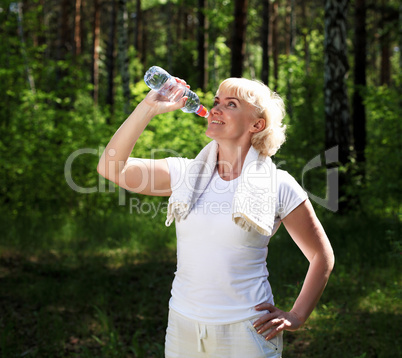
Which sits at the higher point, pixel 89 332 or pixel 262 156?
pixel 262 156

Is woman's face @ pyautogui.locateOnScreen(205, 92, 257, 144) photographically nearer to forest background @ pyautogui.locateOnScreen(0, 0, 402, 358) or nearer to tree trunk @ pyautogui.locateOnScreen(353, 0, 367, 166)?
forest background @ pyautogui.locateOnScreen(0, 0, 402, 358)

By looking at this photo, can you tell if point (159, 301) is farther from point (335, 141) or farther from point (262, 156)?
point (335, 141)

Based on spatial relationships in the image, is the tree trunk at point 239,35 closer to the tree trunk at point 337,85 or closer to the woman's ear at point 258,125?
the tree trunk at point 337,85

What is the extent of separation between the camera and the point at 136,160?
2410 mm

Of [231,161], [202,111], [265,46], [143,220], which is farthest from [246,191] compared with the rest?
[265,46]

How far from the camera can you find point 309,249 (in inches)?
89.4

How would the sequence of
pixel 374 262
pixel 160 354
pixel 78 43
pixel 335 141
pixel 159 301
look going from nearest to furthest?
1. pixel 160 354
2. pixel 159 301
3. pixel 374 262
4. pixel 335 141
5. pixel 78 43

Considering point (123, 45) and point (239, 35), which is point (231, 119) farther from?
point (123, 45)

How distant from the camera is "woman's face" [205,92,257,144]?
2354 mm

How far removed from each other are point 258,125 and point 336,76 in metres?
7.67

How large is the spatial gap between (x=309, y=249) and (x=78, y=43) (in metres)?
20.6

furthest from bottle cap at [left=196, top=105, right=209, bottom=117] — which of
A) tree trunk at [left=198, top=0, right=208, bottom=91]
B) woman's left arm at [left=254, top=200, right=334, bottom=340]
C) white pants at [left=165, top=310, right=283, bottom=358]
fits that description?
tree trunk at [left=198, top=0, right=208, bottom=91]

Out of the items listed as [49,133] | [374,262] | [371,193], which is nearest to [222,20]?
[49,133]

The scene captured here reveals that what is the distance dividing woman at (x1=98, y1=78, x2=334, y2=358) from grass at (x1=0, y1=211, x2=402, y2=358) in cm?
168
